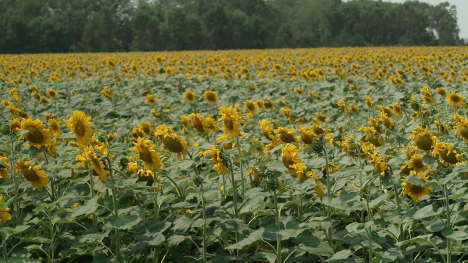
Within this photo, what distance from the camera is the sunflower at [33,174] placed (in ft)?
10.8

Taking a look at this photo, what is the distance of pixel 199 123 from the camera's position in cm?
388

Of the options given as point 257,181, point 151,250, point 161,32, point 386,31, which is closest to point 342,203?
point 257,181

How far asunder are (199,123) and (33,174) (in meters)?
1.22

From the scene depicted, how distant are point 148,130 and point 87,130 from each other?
182 centimetres

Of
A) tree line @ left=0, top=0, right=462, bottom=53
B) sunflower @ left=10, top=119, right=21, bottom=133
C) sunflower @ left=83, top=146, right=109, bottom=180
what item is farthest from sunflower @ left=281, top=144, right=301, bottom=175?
tree line @ left=0, top=0, right=462, bottom=53

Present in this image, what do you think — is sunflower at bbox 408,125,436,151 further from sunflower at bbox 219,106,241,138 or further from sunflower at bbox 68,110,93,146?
sunflower at bbox 68,110,93,146

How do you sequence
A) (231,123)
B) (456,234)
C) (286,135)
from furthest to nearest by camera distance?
1. (286,135)
2. (231,123)
3. (456,234)

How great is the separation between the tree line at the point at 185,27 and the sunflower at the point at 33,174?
147 ft

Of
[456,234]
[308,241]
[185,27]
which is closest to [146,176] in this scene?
[308,241]

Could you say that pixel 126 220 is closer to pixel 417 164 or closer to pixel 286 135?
pixel 286 135

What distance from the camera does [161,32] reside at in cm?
5131

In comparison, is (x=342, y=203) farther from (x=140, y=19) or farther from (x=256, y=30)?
(x=256, y=30)

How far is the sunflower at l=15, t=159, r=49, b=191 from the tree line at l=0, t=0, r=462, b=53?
44.9m

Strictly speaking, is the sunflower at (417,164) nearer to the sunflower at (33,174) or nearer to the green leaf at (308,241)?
the green leaf at (308,241)
